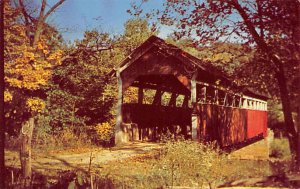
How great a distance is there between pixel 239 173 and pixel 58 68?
13.0 metres

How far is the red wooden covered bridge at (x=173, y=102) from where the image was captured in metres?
16.9

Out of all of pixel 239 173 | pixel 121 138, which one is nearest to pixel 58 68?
pixel 121 138

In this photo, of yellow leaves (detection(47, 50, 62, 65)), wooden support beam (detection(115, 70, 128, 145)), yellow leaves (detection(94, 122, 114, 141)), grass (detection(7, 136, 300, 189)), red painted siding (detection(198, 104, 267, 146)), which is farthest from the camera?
yellow leaves (detection(94, 122, 114, 141))

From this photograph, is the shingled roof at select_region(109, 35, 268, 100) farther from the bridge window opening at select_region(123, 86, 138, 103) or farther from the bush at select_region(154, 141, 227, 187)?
the bridge window opening at select_region(123, 86, 138, 103)

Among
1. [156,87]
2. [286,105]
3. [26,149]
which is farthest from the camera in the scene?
[156,87]

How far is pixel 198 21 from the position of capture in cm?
1174

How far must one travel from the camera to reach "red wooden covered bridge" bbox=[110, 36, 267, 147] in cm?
1689

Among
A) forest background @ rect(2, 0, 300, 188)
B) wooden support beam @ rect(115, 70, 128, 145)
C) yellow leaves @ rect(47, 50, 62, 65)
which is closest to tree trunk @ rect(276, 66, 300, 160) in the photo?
forest background @ rect(2, 0, 300, 188)

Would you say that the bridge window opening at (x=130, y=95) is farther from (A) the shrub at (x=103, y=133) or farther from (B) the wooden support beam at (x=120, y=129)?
(B) the wooden support beam at (x=120, y=129)

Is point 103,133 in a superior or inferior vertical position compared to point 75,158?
superior

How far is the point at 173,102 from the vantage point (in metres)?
25.2

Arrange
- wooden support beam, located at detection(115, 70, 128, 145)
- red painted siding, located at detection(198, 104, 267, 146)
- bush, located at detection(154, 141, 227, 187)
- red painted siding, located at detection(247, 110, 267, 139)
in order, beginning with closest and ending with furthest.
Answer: bush, located at detection(154, 141, 227, 187)
red painted siding, located at detection(198, 104, 267, 146)
wooden support beam, located at detection(115, 70, 128, 145)
red painted siding, located at detection(247, 110, 267, 139)

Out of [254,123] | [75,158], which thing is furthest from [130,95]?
[75,158]

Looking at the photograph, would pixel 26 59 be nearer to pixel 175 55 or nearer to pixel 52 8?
pixel 52 8
